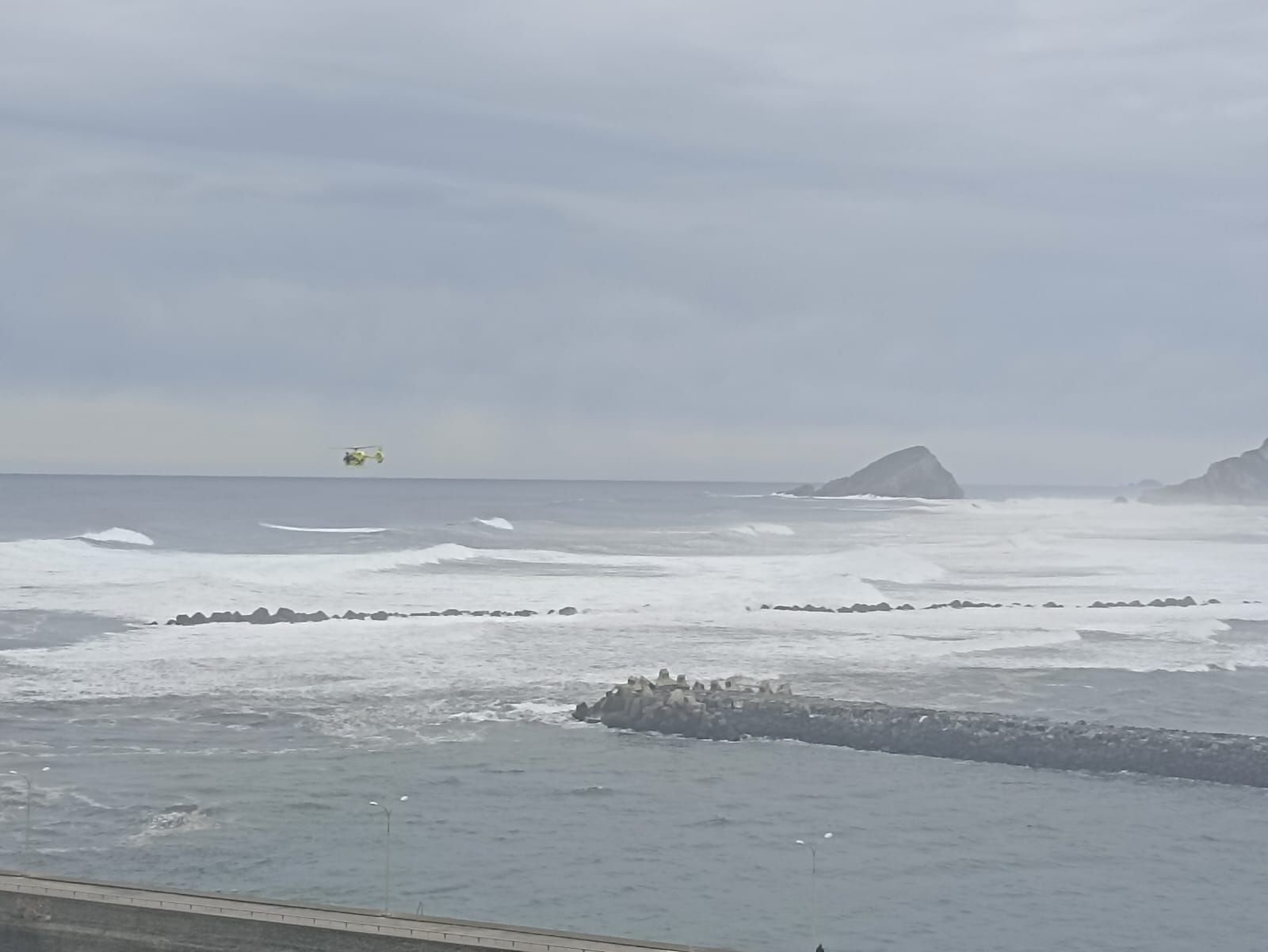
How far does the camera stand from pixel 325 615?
204 feet

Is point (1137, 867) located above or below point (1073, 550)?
below

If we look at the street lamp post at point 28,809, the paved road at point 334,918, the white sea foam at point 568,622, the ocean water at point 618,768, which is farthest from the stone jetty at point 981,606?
the paved road at point 334,918

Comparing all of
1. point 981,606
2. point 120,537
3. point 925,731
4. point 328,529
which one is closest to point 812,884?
point 925,731

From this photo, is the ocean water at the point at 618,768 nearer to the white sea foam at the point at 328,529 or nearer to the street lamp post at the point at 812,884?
the street lamp post at the point at 812,884

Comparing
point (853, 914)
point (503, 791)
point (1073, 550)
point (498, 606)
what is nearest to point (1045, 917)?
point (853, 914)

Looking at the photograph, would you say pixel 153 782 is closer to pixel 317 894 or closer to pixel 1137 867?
pixel 317 894

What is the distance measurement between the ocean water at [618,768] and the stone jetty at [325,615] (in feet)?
4.26

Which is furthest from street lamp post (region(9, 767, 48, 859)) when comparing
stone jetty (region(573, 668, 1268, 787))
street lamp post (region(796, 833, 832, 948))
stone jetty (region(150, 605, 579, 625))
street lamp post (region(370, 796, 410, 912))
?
stone jetty (region(150, 605, 579, 625))

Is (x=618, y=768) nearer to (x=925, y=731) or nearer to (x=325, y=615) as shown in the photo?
(x=925, y=731)

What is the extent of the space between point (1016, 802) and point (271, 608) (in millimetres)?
39285

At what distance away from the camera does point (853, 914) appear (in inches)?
1065

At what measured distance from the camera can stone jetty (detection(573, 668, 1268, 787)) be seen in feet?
123

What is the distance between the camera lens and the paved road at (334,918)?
21.6 metres

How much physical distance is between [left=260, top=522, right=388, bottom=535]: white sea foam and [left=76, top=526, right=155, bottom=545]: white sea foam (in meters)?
17.0
